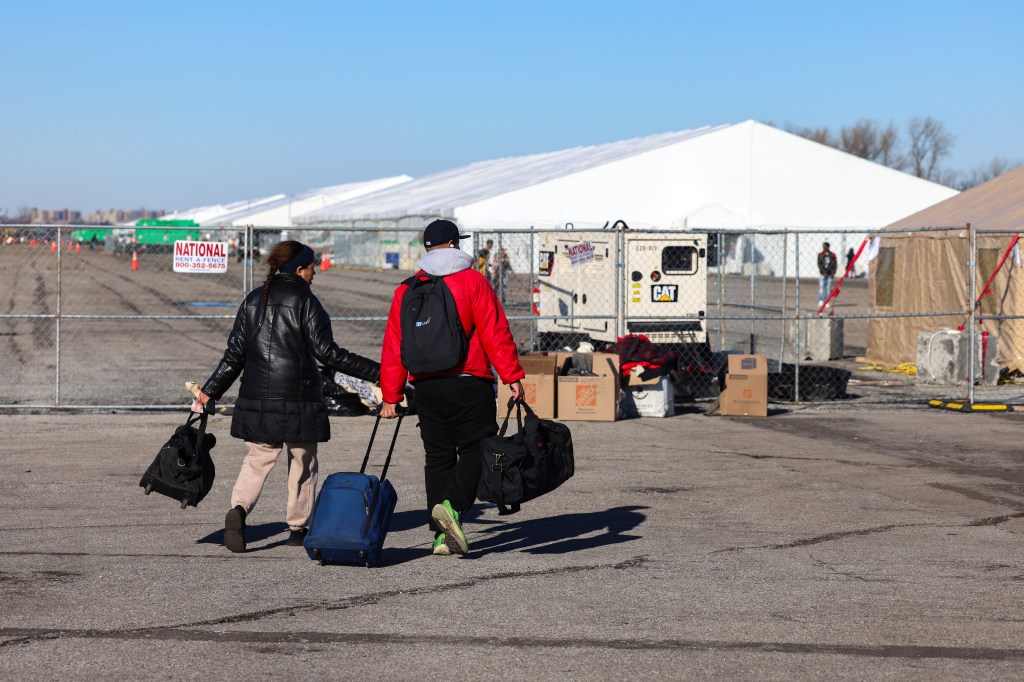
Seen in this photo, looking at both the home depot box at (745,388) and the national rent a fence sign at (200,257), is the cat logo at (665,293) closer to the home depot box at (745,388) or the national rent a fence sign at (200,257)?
the home depot box at (745,388)

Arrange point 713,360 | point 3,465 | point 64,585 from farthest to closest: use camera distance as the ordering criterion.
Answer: point 713,360 → point 3,465 → point 64,585

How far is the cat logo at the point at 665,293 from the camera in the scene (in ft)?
57.0

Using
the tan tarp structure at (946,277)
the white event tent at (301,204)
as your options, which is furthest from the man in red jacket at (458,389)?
the white event tent at (301,204)

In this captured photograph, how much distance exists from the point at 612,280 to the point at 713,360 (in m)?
1.89

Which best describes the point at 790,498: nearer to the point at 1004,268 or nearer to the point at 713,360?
the point at 713,360

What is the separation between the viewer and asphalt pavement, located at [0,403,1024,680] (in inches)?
210

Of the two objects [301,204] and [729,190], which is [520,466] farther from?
[301,204]

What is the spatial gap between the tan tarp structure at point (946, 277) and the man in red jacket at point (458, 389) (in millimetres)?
14204

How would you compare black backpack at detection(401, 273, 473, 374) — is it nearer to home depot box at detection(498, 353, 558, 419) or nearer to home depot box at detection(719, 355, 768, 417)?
home depot box at detection(498, 353, 558, 419)

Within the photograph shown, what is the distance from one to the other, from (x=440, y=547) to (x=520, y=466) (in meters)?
0.80

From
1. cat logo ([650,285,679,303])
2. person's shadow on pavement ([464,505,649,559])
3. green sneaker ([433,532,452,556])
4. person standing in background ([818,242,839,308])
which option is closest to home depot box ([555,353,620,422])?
cat logo ([650,285,679,303])

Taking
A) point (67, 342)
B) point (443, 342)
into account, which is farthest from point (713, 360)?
point (67, 342)

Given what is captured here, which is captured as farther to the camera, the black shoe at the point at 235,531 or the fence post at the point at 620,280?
the fence post at the point at 620,280

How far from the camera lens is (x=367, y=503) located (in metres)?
6.93
